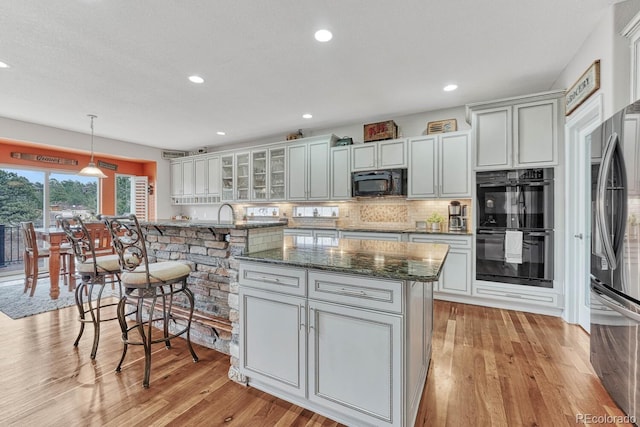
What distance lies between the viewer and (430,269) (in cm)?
150

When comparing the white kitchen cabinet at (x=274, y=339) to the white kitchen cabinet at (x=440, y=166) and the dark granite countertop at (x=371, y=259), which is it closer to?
the dark granite countertop at (x=371, y=259)

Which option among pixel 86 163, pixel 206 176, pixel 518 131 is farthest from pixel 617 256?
pixel 86 163

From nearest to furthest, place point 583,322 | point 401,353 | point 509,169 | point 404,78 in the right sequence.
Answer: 1. point 401,353
2. point 583,322
3. point 404,78
4. point 509,169

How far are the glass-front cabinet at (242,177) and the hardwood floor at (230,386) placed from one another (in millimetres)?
3448

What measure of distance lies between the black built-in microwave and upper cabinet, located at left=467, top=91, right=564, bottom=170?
1033 mm

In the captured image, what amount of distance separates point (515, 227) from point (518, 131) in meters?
1.15

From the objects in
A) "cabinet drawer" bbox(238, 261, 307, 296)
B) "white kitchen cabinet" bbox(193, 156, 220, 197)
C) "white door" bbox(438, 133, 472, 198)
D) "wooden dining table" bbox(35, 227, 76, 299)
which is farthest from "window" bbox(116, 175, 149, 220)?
"white door" bbox(438, 133, 472, 198)

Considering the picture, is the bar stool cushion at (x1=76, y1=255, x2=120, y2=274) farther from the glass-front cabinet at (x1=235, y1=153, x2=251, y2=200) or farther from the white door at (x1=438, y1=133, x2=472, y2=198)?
the white door at (x1=438, y1=133, x2=472, y2=198)

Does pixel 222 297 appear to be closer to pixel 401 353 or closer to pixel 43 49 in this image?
pixel 401 353

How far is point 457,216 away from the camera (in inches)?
159

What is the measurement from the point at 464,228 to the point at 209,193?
5091mm

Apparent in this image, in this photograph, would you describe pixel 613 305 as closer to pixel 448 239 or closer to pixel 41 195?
pixel 448 239

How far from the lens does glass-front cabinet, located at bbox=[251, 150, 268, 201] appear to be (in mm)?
5559

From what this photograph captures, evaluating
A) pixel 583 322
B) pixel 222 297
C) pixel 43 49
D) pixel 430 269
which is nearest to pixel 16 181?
pixel 43 49
